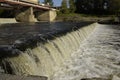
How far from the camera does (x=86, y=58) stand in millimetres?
13469

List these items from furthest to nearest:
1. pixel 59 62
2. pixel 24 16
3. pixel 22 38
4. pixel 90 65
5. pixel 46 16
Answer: pixel 46 16
pixel 24 16
pixel 22 38
pixel 59 62
pixel 90 65

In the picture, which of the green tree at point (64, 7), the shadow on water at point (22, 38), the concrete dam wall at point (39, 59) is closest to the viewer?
the concrete dam wall at point (39, 59)

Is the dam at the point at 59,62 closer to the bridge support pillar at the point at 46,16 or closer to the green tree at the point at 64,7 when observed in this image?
the bridge support pillar at the point at 46,16

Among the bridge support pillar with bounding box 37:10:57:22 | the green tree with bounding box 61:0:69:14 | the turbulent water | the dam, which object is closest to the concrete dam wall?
the dam

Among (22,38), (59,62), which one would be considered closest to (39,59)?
(59,62)

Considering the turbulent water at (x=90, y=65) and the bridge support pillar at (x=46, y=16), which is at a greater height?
the turbulent water at (x=90, y=65)

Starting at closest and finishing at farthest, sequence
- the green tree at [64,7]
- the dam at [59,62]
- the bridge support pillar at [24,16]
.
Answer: the dam at [59,62] → the bridge support pillar at [24,16] → the green tree at [64,7]

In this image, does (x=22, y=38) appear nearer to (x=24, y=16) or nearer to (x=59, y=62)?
(x=59, y=62)

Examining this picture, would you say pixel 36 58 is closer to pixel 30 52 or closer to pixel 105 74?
pixel 30 52

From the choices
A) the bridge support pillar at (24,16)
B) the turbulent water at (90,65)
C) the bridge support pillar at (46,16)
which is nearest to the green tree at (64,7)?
the bridge support pillar at (46,16)

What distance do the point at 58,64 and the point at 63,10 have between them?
267 feet

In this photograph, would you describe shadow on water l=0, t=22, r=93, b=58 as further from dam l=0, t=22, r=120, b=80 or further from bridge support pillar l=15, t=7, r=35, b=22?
bridge support pillar l=15, t=7, r=35, b=22

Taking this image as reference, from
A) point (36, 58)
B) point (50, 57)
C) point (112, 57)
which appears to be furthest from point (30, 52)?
point (112, 57)

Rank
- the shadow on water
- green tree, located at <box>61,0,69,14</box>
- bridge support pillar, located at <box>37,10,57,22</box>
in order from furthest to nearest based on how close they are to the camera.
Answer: green tree, located at <box>61,0,69,14</box> → bridge support pillar, located at <box>37,10,57,22</box> → the shadow on water
